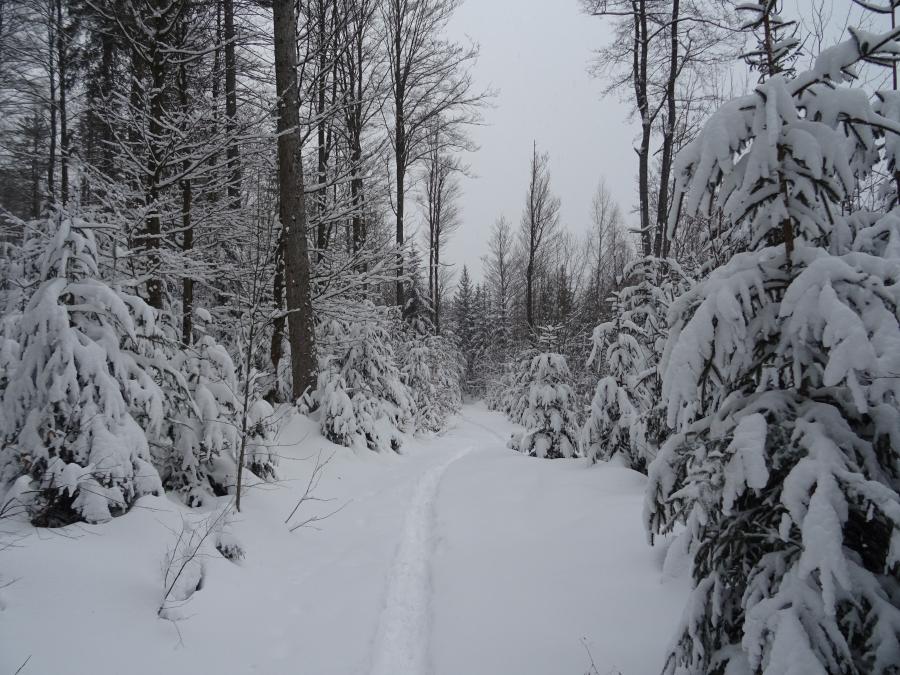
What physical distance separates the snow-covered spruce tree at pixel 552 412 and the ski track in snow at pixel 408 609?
3.42 metres

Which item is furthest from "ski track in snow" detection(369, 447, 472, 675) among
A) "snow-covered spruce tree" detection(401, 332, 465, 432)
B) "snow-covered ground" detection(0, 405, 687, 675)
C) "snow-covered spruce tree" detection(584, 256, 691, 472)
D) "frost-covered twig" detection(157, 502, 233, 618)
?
"snow-covered spruce tree" detection(401, 332, 465, 432)

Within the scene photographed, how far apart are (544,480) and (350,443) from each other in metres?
4.07

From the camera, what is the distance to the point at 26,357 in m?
3.43

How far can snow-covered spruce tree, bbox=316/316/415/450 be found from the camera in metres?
8.41

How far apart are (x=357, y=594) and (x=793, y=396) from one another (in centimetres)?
371

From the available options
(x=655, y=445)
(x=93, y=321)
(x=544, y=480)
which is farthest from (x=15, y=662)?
(x=655, y=445)

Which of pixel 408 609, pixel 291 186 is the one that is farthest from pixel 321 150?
pixel 408 609

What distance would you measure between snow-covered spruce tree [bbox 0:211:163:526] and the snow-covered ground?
264 mm

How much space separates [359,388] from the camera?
1030 cm

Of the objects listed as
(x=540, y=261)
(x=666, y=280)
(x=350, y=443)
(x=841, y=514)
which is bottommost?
(x=350, y=443)

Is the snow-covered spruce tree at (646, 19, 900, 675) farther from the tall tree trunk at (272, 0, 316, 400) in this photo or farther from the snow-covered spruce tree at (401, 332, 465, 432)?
the snow-covered spruce tree at (401, 332, 465, 432)

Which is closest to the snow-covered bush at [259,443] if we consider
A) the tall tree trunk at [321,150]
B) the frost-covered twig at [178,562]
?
the frost-covered twig at [178,562]

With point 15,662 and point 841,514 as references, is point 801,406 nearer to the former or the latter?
point 841,514

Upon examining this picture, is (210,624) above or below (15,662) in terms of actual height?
below
